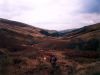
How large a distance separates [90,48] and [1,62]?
31.2 metres

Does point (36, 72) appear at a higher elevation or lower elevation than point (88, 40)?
lower

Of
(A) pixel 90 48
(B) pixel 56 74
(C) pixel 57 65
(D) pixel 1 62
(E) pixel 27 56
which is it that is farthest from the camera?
(A) pixel 90 48

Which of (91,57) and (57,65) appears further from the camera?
(91,57)

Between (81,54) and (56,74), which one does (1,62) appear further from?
(81,54)

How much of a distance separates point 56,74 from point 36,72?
3.97m

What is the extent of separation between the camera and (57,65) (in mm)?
59156

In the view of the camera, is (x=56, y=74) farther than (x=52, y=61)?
→ No

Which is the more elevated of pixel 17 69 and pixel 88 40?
pixel 88 40

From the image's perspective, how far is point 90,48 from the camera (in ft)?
255

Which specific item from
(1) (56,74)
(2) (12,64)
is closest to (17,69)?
(2) (12,64)

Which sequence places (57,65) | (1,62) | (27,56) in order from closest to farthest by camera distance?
(1,62), (57,65), (27,56)

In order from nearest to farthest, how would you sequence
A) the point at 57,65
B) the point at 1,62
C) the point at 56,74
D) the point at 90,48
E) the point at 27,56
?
the point at 56,74 → the point at 1,62 → the point at 57,65 → the point at 27,56 → the point at 90,48

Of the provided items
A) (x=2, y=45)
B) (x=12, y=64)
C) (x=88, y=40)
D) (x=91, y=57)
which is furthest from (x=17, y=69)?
(x=88, y=40)

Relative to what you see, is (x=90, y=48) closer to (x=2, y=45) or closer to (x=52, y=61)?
(x=52, y=61)
